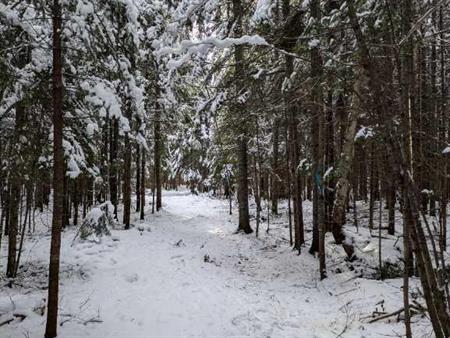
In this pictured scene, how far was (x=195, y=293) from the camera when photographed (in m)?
8.84

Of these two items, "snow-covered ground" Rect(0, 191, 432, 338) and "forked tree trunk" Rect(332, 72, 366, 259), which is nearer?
"forked tree trunk" Rect(332, 72, 366, 259)

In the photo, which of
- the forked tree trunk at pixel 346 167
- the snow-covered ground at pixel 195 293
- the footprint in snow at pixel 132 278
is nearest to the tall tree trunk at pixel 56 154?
the snow-covered ground at pixel 195 293

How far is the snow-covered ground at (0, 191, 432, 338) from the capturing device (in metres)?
6.93

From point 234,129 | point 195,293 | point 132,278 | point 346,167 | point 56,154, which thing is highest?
point 234,129

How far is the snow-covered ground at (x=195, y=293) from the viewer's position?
693cm

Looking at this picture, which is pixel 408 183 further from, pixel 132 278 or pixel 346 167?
pixel 132 278

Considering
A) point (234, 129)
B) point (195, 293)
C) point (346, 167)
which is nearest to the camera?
point (346, 167)

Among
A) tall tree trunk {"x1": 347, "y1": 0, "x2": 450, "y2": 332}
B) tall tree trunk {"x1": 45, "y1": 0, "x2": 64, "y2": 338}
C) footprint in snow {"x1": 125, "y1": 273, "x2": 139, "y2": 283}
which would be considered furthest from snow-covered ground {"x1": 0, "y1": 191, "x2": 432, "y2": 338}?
tall tree trunk {"x1": 347, "y1": 0, "x2": 450, "y2": 332}

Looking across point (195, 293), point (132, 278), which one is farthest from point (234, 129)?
point (132, 278)

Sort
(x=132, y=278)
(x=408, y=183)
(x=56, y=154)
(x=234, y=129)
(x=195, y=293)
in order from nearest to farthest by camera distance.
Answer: (x=408, y=183)
(x=56, y=154)
(x=195, y=293)
(x=132, y=278)
(x=234, y=129)

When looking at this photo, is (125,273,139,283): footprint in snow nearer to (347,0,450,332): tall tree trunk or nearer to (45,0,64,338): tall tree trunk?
(45,0,64,338): tall tree trunk

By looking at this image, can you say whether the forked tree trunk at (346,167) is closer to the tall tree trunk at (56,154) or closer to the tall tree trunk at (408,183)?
the tall tree trunk at (408,183)

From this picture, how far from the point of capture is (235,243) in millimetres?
14055

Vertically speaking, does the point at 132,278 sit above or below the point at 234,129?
below
